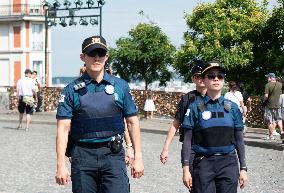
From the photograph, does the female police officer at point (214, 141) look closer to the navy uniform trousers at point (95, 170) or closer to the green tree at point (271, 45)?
the navy uniform trousers at point (95, 170)

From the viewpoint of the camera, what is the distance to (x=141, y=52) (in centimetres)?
4797

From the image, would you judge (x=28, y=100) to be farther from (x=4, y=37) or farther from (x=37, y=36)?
(x=4, y=37)

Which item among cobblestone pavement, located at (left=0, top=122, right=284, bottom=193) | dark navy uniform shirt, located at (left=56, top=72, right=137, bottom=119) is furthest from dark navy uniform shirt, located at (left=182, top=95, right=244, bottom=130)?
cobblestone pavement, located at (left=0, top=122, right=284, bottom=193)

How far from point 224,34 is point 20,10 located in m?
36.0

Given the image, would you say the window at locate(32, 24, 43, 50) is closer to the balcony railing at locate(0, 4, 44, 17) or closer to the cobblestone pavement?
the balcony railing at locate(0, 4, 44, 17)

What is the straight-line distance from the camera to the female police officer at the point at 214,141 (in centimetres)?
614

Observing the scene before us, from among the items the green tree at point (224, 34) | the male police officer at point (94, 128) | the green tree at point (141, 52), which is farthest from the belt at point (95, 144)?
the green tree at point (141, 52)

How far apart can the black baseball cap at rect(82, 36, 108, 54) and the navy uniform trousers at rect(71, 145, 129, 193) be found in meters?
0.77

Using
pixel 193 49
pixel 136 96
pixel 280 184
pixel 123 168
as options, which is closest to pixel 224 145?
pixel 123 168

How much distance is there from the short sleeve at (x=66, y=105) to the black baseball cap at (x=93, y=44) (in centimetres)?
34

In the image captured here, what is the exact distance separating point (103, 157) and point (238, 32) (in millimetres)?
34998

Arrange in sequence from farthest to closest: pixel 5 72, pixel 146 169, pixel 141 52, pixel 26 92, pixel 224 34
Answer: pixel 5 72
pixel 141 52
pixel 224 34
pixel 26 92
pixel 146 169

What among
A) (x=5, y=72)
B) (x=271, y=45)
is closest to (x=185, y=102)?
(x=271, y=45)

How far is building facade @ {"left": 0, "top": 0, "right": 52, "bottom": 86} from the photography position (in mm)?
71000
